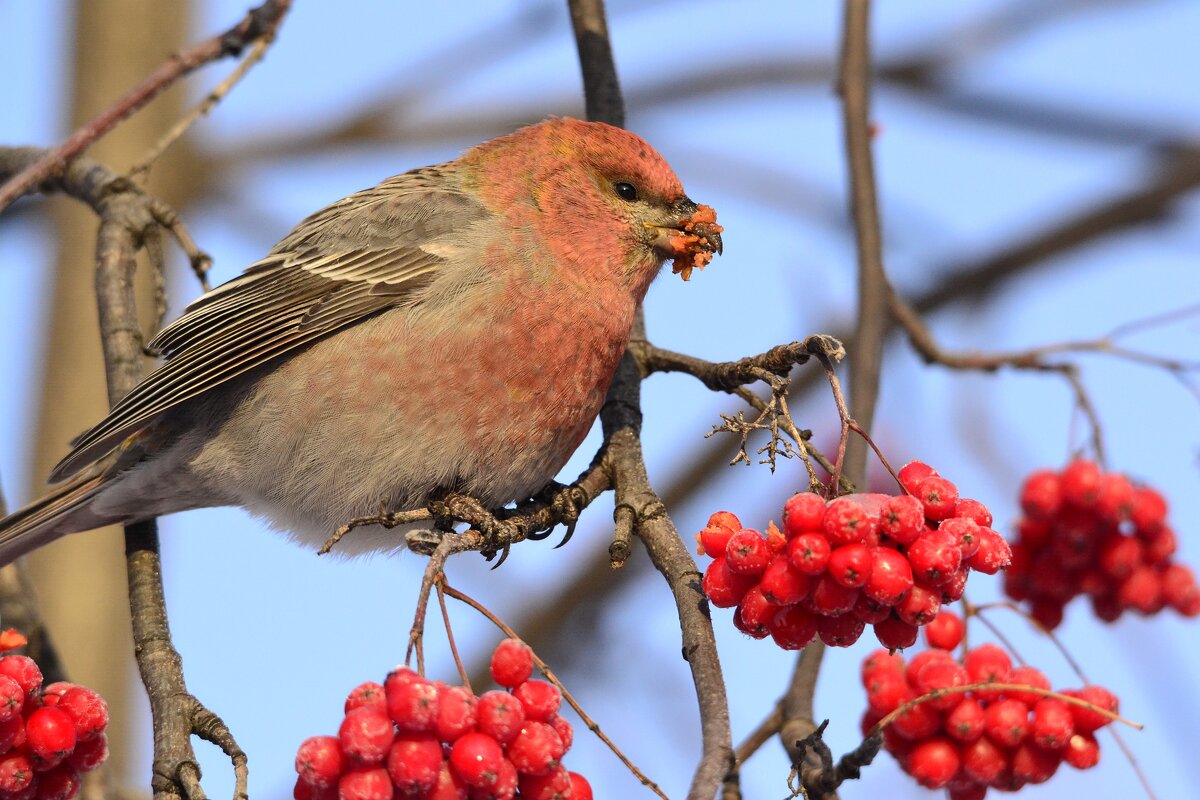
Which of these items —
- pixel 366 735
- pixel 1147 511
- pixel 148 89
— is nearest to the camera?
pixel 366 735

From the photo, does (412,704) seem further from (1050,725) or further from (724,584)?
(1050,725)

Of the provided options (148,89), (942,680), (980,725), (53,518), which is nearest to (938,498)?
(942,680)

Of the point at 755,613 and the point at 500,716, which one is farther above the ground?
the point at 755,613

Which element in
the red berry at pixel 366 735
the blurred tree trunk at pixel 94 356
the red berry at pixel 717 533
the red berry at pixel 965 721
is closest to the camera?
the red berry at pixel 366 735

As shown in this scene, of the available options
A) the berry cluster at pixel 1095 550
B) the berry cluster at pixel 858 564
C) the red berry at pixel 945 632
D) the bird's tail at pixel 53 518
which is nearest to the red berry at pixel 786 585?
the berry cluster at pixel 858 564

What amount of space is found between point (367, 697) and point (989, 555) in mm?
1203

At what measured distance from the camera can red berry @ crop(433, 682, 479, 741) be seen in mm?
2318

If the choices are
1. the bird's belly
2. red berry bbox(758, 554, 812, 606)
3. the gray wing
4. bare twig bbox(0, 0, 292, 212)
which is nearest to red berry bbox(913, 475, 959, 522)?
red berry bbox(758, 554, 812, 606)

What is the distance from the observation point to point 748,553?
8.32 feet

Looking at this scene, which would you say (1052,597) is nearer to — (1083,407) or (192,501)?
(1083,407)

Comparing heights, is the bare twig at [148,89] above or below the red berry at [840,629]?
above

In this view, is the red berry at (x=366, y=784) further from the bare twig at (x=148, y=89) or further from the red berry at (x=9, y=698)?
the bare twig at (x=148, y=89)

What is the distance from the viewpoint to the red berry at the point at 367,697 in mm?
2320

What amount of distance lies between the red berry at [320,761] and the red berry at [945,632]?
5.46 ft
